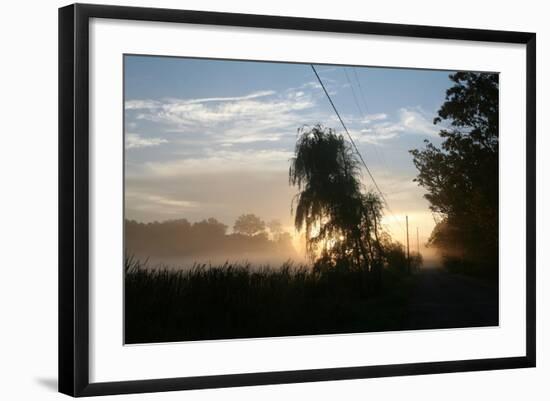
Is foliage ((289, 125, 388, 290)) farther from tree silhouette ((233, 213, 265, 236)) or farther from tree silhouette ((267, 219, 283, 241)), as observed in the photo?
tree silhouette ((233, 213, 265, 236))

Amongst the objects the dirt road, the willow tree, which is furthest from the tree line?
the dirt road

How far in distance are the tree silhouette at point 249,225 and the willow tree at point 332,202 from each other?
0.22 metres

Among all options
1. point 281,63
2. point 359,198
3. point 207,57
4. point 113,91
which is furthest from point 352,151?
point 113,91

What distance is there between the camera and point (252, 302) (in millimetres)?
4953

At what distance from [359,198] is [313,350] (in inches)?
36.8

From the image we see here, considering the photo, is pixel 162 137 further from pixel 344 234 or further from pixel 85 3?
pixel 344 234

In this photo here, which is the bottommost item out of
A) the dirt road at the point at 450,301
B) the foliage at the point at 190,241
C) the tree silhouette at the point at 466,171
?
the dirt road at the point at 450,301

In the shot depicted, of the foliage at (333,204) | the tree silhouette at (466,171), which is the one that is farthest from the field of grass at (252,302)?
the tree silhouette at (466,171)

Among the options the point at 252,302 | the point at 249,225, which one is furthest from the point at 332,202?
the point at 252,302

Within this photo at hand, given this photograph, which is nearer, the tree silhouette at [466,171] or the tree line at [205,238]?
the tree line at [205,238]

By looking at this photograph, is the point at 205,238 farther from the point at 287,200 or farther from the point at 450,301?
the point at 450,301

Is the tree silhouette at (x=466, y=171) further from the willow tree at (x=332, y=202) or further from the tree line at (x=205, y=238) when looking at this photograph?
the tree line at (x=205, y=238)

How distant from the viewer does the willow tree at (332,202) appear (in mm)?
5070

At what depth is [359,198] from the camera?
203 inches
